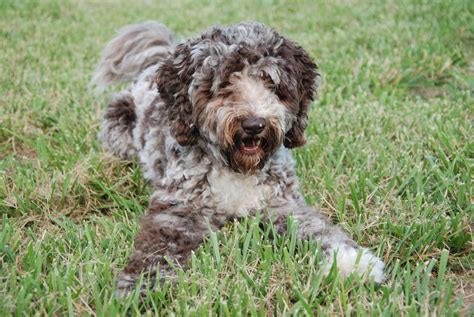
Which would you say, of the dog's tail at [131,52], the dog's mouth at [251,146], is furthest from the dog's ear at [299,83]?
the dog's tail at [131,52]

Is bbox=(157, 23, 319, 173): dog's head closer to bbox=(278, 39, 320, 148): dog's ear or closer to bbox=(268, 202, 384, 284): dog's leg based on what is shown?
bbox=(278, 39, 320, 148): dog's ear

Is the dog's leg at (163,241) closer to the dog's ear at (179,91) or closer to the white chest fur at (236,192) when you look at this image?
the white chest fur at (236,192)

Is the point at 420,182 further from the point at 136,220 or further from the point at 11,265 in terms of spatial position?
the point at 11,265

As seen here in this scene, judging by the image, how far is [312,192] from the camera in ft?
14.8

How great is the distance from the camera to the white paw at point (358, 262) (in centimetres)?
327

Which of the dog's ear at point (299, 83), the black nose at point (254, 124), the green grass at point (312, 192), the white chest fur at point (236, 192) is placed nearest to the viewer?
the green grass at point (312, 192)

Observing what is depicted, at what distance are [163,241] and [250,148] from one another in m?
0.84

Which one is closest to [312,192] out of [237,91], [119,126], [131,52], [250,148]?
[250,148]

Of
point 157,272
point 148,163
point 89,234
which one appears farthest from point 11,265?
point 148,163

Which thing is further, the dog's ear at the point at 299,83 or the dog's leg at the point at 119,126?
the dog's leg at the point at 119,126

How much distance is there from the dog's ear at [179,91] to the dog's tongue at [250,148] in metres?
0.39

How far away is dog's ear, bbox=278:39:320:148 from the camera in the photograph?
3.95 m

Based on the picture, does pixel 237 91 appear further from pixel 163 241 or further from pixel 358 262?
pixel 358 262

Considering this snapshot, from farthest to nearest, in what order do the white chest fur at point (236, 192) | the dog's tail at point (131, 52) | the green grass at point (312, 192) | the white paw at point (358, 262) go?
the dog's tail at point (131, 52)
the white chest fur at point (236, 192)
the white paw at point (358, 262)
the green grass at point (312, 192)
